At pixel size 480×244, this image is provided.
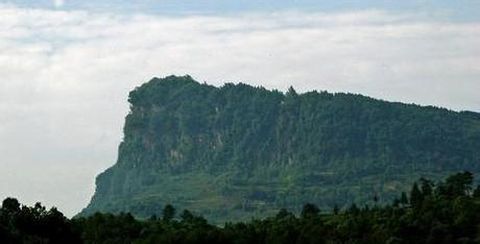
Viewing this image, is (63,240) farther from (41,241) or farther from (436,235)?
(436,235)

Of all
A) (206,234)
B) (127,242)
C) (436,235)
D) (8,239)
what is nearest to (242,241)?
(206,234)

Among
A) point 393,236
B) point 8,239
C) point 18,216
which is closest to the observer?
point 8,239

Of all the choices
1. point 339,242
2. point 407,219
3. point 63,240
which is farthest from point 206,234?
point 63,240

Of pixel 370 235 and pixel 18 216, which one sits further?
pixel 370 235

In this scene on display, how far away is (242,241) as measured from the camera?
198 metres

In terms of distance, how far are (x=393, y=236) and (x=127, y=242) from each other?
4817 cm

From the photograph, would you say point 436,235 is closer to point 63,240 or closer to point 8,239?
point 63,240

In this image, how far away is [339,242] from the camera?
626 feet

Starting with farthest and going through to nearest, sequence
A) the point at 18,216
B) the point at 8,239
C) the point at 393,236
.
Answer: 1. the point at 393,236
2. the point at 18,216
3. the point at 8,239

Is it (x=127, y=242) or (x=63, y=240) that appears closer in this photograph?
(x=63, y=240)

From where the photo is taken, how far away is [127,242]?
19925 centimetres

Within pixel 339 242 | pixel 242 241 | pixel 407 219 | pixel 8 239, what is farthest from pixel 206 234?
pixel 8 239

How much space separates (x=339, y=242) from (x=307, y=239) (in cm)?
831

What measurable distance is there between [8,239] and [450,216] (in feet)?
306
